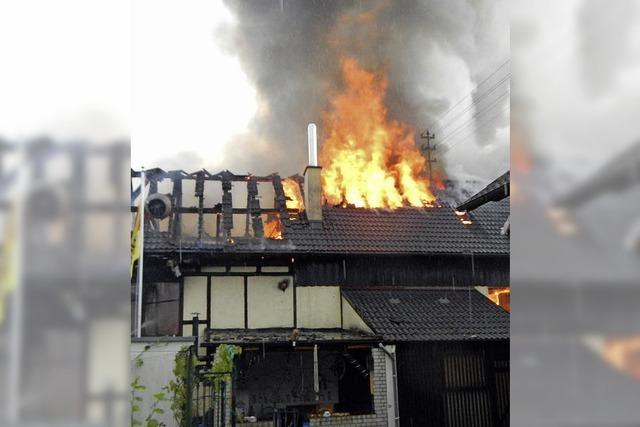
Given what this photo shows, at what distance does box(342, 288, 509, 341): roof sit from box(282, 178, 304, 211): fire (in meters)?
3.47

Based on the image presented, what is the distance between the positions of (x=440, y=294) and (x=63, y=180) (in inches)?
535

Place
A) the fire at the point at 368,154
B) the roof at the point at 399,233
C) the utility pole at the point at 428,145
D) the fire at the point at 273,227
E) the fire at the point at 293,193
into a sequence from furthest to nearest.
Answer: the utility pole at the point at 428,145, the fire at the point at 368,154, the fire at the point at 293,193, the fire at the point at 273,227, the roof at the point at 399,233

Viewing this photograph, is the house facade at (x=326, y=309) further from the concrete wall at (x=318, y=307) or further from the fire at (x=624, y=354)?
the fire at (x=624, y=354)

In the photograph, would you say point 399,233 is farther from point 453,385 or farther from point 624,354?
point 624,354

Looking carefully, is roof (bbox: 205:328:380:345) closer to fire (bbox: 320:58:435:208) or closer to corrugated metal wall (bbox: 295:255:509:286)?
corrugated metal wall (bbox: 295:255:509:286)

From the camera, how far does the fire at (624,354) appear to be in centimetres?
123

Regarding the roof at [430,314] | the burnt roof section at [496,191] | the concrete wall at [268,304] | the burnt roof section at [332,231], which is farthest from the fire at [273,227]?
the burnt roof section at [496,191]

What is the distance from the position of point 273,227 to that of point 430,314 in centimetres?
497

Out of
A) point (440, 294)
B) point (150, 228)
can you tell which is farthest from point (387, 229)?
point (150, 228)

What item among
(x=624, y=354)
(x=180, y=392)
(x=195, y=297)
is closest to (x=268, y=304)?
(x=195, y=297)

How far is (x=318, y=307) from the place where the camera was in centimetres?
1338

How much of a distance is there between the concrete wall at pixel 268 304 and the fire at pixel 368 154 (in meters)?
5.36

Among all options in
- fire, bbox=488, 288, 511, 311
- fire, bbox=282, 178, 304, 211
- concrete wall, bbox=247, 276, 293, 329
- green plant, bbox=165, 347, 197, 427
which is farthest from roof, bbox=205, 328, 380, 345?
fire, bbox=488, 288, 511, 311

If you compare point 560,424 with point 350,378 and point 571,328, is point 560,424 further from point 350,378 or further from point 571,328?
point 350,378
